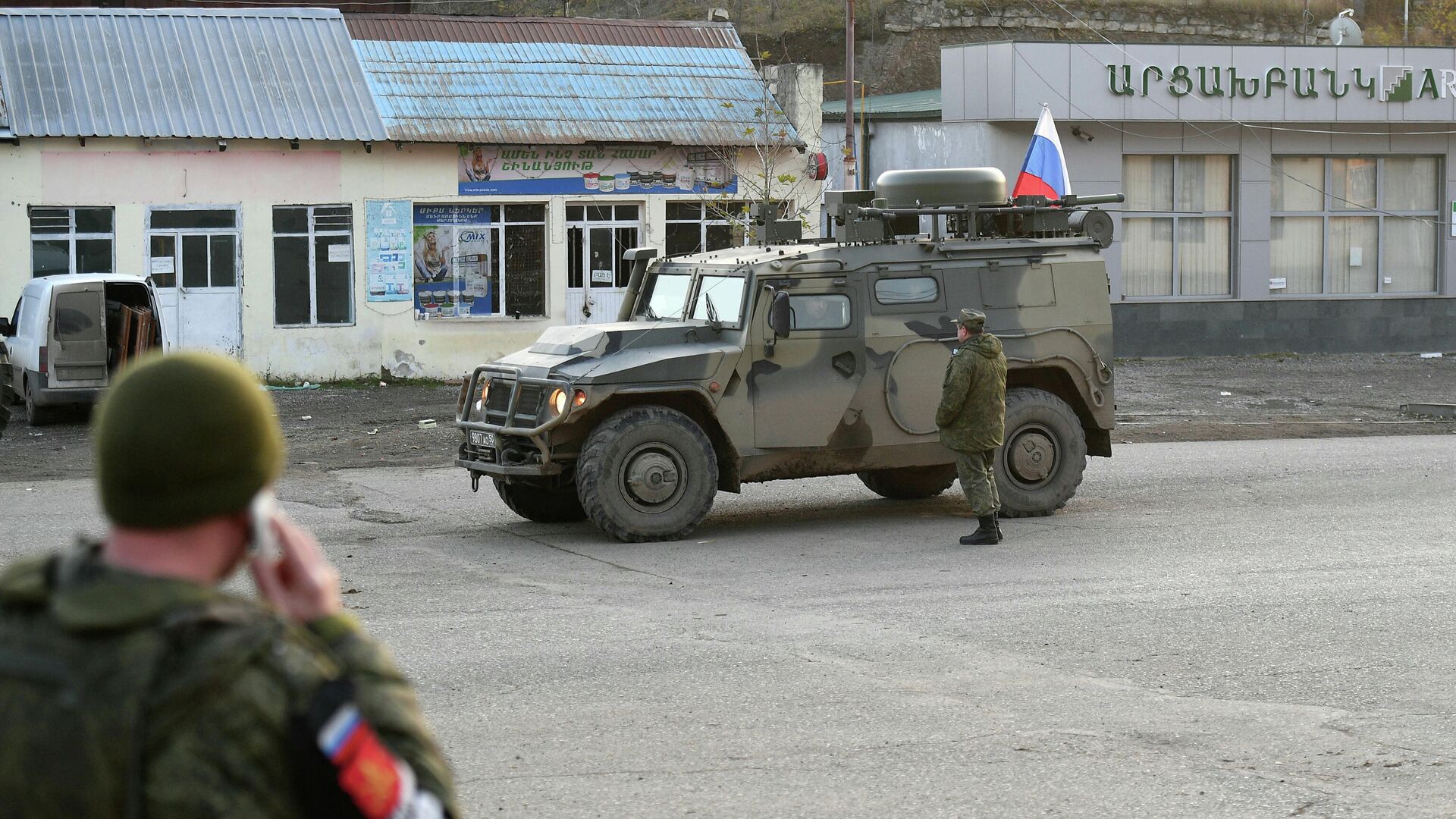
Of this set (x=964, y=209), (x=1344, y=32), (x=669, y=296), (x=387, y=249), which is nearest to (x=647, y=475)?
(x=669, y=296)

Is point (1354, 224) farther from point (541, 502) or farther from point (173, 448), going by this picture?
point (173, 448)

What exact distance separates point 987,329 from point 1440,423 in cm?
935

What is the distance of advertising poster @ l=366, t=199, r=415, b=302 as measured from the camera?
23625 millimetres

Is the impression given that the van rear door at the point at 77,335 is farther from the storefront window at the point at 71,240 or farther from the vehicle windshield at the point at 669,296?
the vehicle windshield at the point at 669,296

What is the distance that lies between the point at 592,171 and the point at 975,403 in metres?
14.4

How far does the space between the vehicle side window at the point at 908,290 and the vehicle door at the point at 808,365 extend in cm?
22

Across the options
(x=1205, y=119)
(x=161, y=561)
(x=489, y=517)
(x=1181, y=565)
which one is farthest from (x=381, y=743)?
(x=1205, y=119)

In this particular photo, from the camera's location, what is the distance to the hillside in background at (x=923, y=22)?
132 feet

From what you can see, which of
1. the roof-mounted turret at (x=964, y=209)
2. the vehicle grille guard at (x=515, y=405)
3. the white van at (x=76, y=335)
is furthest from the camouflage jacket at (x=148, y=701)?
the white van at (x=76, y=335)

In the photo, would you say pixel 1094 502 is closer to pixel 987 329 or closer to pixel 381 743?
pixel 987 329

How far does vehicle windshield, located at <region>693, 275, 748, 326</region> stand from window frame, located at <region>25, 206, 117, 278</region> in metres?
13.1

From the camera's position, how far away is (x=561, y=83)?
25.0 meters

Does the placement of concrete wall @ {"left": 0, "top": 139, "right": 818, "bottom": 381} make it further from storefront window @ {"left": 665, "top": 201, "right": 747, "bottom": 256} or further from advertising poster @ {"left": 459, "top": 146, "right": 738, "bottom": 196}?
storefront window @ {"left": 665, "top": 201, "right": 747, "bottom": 256}

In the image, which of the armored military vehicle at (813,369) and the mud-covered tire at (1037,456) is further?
the mud-covered tire at (1037,456)
